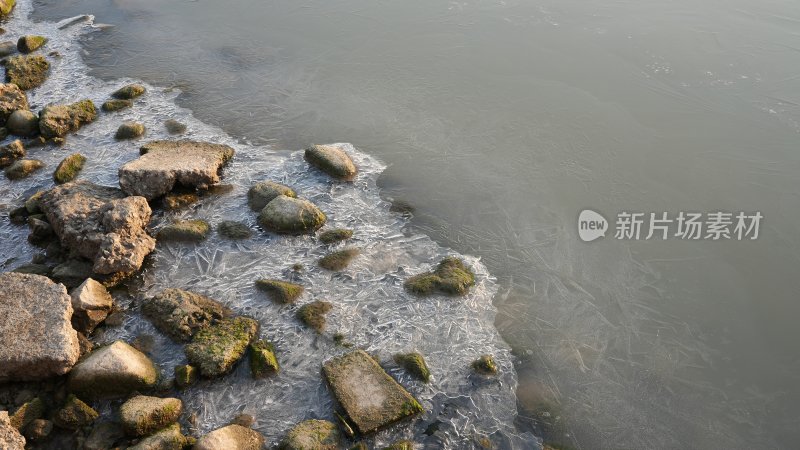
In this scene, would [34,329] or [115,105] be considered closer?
[34,329]

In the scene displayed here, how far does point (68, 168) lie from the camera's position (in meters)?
10.0

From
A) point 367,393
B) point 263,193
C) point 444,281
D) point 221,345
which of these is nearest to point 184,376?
point 221,345

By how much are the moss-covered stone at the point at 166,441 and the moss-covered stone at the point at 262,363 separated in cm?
111

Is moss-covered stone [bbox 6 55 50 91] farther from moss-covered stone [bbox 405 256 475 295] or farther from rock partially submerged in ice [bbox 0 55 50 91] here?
moss-covered stone [bbox 405 256 475 295]

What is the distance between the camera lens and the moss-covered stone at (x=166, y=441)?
5.79 metres

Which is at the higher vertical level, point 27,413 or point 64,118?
point 64,118

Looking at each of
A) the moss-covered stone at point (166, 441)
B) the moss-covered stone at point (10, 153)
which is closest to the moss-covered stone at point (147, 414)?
the moss-covered stone at point (166, 441)

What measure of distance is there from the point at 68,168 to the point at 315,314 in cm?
571

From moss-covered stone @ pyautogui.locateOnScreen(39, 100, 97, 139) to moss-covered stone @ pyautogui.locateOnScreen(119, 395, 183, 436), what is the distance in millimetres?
7144

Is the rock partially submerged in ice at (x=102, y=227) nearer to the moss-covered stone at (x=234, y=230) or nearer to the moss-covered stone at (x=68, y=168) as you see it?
the moss-covered stone at (x=234, y=230)

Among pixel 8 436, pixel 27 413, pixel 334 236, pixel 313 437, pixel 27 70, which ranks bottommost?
pixel 27 413

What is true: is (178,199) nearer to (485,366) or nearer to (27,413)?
(27,413)

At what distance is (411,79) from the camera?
12758mm

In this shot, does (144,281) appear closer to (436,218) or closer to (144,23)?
(436,218)
